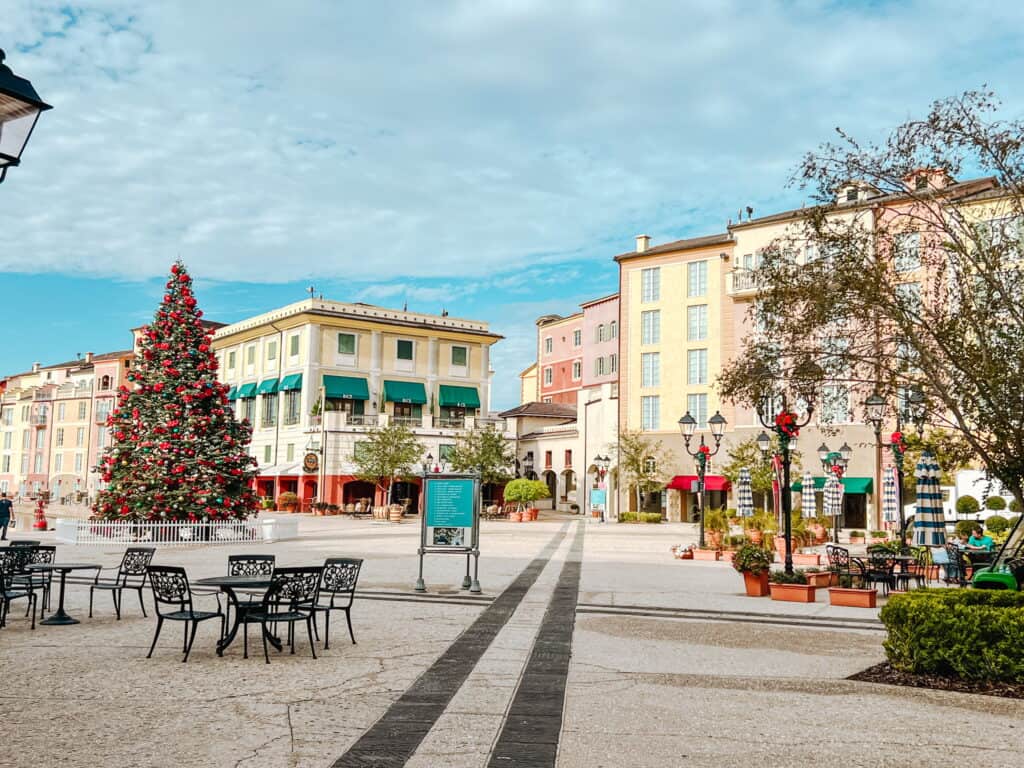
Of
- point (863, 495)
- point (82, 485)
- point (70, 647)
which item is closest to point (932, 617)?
point (70, 647)

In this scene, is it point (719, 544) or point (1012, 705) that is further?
point (719, 544)

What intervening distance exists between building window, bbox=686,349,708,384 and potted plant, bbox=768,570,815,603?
39302 mm

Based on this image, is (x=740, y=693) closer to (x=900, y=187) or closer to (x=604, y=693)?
(x=604, y=693)

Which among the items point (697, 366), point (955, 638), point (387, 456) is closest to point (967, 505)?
point (697, 366)

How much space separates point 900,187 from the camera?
40.4 feet

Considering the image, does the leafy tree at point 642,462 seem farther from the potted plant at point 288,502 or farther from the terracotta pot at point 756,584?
the terracotta pot at point 756,584

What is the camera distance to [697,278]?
56.2 meters

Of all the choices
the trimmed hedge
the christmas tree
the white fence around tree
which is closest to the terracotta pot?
the trimmed hedge

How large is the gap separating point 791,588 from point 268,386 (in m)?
49.8

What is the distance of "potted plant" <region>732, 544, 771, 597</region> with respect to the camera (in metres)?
16.6

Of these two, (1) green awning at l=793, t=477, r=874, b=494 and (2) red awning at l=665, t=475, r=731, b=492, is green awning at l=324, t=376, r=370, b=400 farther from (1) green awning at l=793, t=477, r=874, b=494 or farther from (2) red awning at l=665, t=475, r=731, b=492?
(1) green awning at l=793, t=477, r=874, b=494

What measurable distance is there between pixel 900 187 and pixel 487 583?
33.6 feet

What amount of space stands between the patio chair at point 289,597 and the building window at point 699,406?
46353mm

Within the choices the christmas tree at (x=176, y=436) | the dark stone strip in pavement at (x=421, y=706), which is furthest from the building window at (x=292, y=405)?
the dark stone strip in pavement at (x=421, y=706)
